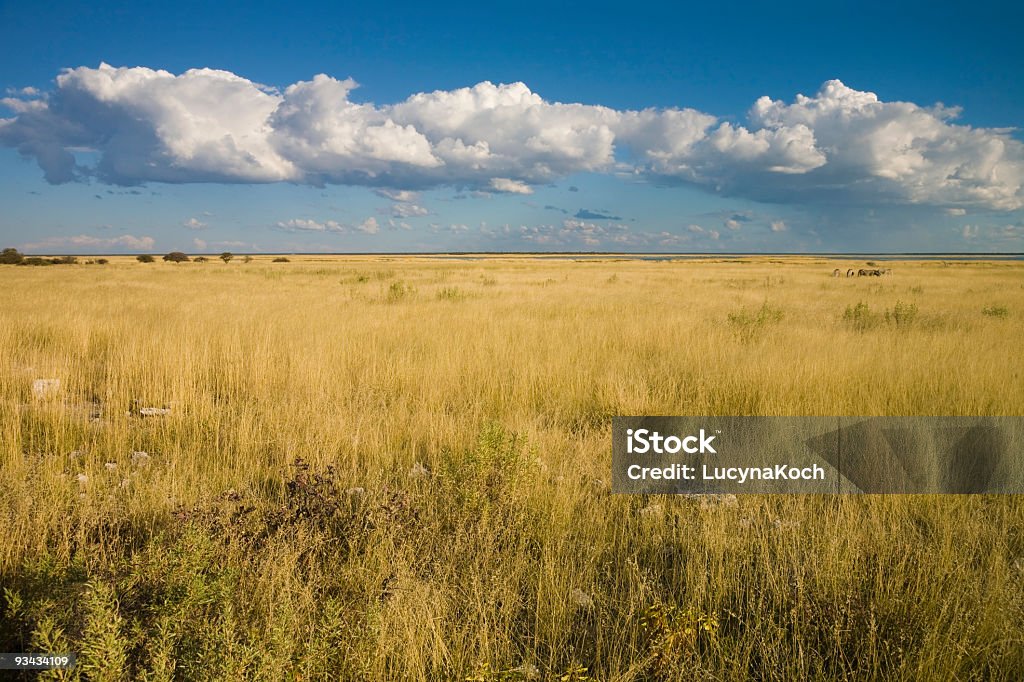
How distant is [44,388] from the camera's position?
638 cm

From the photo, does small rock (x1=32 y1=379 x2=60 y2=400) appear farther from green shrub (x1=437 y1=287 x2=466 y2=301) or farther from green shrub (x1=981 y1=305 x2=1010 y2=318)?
green shrub (x1=981 y1=305 x2=1010 y2=318)

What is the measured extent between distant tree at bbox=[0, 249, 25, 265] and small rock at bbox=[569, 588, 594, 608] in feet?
204

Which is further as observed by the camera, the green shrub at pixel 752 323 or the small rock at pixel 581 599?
the green shrub at pixel 752 323

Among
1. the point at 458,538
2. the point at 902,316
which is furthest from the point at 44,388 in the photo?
the point at 902,316

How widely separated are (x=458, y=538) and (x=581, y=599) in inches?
30.9

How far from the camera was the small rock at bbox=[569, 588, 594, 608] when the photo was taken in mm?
2701

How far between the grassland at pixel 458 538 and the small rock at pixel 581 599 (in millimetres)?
25

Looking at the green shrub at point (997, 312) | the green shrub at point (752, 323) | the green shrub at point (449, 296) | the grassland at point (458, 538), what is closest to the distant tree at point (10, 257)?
the green shrub at point (449, 296)

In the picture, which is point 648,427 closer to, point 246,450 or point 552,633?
point 552,633

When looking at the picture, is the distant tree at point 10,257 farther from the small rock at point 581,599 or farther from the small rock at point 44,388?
the small rock at point 581,599

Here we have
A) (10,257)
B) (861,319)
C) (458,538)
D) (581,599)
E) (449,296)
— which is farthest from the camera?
(10,257)

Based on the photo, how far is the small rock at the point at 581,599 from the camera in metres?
2.70

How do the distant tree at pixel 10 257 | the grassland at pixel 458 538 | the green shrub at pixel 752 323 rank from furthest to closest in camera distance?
the distant tree at pixel 10 257, the green shrub at pixel 752 323, the grassland at pixel 458 538

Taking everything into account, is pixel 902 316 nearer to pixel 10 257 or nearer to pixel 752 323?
pixel 752 323
